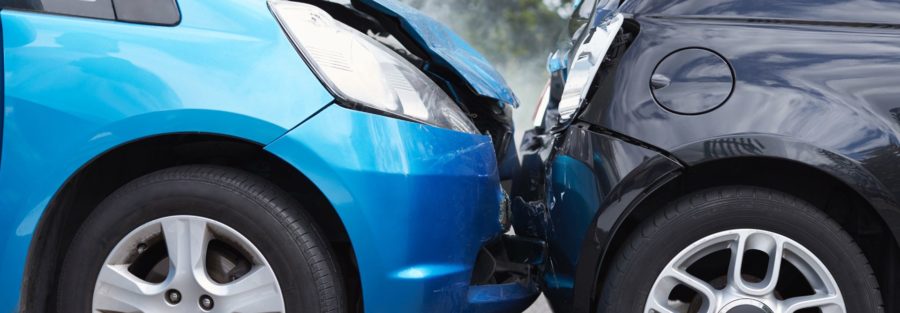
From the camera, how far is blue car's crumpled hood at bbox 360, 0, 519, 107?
2.61 meters

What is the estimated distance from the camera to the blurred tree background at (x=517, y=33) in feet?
27.2

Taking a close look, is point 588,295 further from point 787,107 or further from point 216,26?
point 216,26

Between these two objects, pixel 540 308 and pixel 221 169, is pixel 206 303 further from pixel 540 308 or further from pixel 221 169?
pixel 540 308

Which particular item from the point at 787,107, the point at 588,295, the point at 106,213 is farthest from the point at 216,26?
the point at 787,107

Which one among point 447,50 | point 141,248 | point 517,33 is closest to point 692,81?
point 447,50

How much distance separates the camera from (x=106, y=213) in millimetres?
2119

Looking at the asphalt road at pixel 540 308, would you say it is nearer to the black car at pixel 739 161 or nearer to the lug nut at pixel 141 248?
the black car at pixel 739 161

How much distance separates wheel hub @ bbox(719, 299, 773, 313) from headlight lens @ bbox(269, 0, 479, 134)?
737mm

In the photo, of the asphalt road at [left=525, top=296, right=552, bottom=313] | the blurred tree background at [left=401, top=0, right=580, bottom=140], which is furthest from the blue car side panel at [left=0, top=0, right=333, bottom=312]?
the blurred tree background at [left=401, top=0, right=580, bottom=140]

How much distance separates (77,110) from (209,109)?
0.30 m

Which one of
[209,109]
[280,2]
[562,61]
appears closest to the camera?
[209,109]

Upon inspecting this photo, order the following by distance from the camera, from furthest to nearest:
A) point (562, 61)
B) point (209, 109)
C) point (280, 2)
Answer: point (562, 61) < point (280, 2) < point (209, 109)

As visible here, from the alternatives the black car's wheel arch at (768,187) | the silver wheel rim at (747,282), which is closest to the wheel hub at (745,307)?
the silver wheel rim at (747,282)

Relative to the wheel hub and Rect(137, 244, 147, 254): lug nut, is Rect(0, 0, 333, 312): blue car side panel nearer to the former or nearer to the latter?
Rect(137, 244, 147, 254): lug nut
